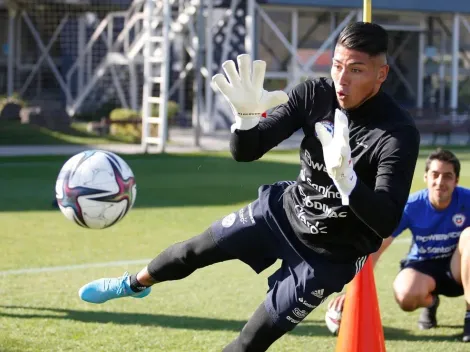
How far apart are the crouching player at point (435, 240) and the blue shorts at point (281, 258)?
5.74 feet

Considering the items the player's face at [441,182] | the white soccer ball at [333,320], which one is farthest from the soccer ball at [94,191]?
the player's face at [441,182]

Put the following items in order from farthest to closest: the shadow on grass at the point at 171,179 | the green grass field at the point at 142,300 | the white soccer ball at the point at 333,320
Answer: the shadow on grass at the point at 171,179 → the white soccer ball at the point at 333,320 → the green grass field at the point at 142,300

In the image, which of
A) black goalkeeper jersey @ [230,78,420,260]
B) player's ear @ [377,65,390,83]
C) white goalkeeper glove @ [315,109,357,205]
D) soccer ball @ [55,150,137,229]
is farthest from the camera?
soccer ball @ [55,150,137,229]

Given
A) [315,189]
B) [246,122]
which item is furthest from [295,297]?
[246,122]

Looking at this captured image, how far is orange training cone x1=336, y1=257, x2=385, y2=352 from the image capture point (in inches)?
196

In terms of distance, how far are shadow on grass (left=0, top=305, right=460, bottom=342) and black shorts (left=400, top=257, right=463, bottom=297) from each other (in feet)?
1.15

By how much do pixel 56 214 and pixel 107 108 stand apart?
14.5m

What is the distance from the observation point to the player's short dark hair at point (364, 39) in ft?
13.4

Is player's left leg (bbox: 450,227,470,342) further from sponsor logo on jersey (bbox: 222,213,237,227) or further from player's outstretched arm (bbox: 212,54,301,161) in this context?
player's outstretched arm (bbox: 212,54,301,161)

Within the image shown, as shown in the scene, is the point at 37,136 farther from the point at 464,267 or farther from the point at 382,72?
the point at 382,72

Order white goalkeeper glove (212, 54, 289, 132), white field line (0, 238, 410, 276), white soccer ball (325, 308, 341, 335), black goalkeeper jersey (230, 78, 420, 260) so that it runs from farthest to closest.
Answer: white field line (0, 238, 410, 276) < white soccer ball (325, 308, 341, 335) < white goalkeeper glove (212, 54, 289, 132) < black goalkeeper jersey (230, 78, 420, 260)

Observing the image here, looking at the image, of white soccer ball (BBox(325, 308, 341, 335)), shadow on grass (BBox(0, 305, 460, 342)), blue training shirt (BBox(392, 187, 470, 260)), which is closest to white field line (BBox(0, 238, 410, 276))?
shadow on grass (BBox(0, 305, 460, 342))

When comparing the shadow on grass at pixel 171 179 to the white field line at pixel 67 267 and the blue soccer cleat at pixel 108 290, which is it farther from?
the blue soccer cleat at pixel 108 290

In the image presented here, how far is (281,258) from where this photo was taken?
14.9 ft
